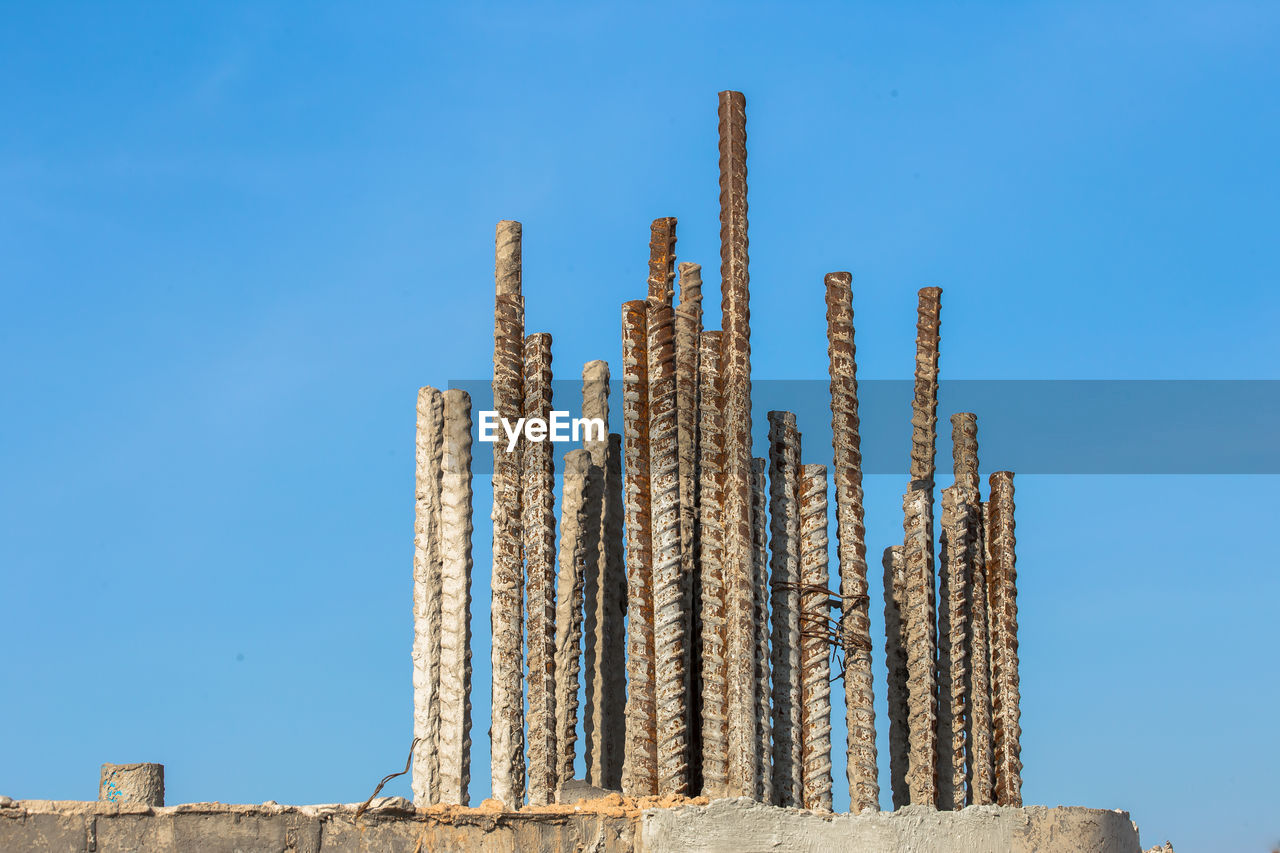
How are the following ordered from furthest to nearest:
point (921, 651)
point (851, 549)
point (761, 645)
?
point (921, 651) < point (851, 549) < point (761, 645)

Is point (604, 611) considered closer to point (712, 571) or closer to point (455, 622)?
point (455, 622)

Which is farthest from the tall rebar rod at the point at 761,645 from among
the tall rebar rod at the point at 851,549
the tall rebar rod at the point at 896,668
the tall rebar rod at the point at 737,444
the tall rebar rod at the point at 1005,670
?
the tall rebar rod at the point at 1005,670

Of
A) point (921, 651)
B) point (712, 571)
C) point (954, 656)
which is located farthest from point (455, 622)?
point (954, 656)

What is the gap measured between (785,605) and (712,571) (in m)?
0.71

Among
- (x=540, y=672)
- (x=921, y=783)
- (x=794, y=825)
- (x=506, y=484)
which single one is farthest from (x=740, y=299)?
(x=921, y=783)

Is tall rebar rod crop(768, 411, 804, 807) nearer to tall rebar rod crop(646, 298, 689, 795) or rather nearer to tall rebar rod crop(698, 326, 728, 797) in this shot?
tall rebar rod crop(698, 326, 728, 797)

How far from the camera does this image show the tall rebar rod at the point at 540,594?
10.6 m

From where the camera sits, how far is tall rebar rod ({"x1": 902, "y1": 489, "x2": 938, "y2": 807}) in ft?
41.1

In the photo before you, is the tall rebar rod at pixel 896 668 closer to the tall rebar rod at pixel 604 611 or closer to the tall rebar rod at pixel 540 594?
the tall rebar rod at pixel 604 611

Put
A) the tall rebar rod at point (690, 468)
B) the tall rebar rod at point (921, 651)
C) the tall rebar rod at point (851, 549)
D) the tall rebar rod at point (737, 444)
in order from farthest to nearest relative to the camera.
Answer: the tall rebar rod at point (921, 651) < the tall rebar rod at point (851, 549) < the tall rebar rod at point (690, 468) < the tall rebar rod at point (737, 444)

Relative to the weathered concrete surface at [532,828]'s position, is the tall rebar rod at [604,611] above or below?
above

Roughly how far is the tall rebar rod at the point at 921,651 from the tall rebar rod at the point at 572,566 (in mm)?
2656

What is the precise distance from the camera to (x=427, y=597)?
34.6 ft

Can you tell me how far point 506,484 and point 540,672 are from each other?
1.31m
